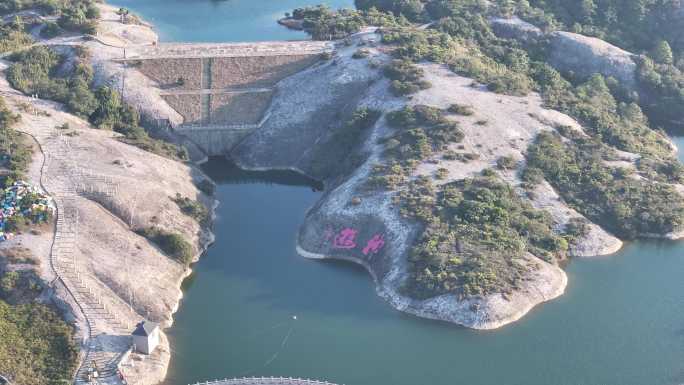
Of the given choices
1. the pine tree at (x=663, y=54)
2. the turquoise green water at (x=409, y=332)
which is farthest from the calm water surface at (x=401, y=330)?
the pine tree at (x=663, y=54)

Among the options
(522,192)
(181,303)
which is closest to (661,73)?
(522,192)

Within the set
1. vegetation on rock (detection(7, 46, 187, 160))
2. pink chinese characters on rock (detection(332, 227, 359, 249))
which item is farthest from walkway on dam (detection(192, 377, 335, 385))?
vegetation on rock (detection(7, 46, 187, 160))

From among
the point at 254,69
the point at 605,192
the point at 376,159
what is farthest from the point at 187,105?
the point at 605,192

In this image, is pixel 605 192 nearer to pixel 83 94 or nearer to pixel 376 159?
pixel 376 159

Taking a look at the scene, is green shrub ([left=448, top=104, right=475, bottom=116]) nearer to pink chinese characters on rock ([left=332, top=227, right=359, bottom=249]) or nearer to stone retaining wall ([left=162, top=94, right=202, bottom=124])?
pink chinese characters on rock ([left=332, top=227, right=359, bottom=249])

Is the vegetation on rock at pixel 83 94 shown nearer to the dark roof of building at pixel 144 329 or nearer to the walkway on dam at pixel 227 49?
the walkway on dam at pixel 227 49

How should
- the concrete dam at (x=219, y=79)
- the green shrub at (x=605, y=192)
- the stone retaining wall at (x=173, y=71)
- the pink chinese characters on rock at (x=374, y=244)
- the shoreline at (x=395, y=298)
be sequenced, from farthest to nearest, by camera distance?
1. the stone retaining wall at (x=173, y=71)
2. the concrete dam at (x=219, y=79)
3. the green shrub at (x=605, y=192)
4. the pink chinese characters on rock at (x=374, y=244)
5. the shoreline at (x=395, y=298)

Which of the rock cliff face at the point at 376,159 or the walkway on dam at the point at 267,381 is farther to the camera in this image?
the rock cliff face at the point at 376,159

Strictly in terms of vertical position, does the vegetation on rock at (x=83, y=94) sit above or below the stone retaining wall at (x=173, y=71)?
below
